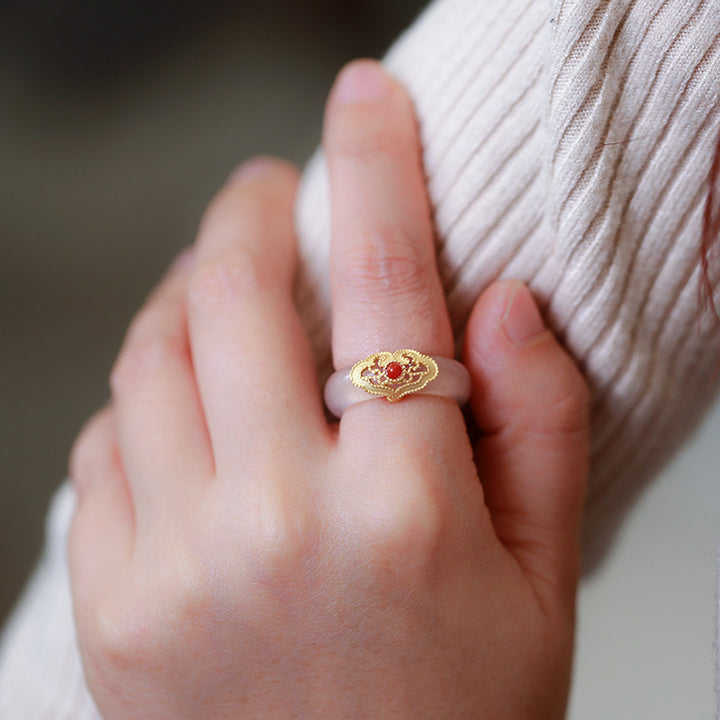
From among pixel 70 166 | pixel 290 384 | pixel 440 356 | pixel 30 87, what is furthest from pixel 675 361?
pixel 30 87

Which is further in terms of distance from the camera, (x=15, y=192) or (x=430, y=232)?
(x=15, y=192)

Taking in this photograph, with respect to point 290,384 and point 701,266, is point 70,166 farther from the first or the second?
point 701,266

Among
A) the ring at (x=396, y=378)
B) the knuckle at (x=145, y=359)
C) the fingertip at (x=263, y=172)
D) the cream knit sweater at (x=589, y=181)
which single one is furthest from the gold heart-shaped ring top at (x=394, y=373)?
the fingertip at (x=263, y=172)

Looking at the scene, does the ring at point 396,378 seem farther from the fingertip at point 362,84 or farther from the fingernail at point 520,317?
the fingertip at point 362,84

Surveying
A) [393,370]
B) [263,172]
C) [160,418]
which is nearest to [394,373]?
[393,370]

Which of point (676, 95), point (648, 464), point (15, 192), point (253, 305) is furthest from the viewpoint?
point (15, 192)

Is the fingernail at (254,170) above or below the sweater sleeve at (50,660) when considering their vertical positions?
above

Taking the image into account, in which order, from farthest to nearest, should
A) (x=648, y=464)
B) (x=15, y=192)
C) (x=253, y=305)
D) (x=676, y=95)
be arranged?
(x=15, y=192) < (x=648, y=464) < (x=253, y=305) < (x=676, y=95)
